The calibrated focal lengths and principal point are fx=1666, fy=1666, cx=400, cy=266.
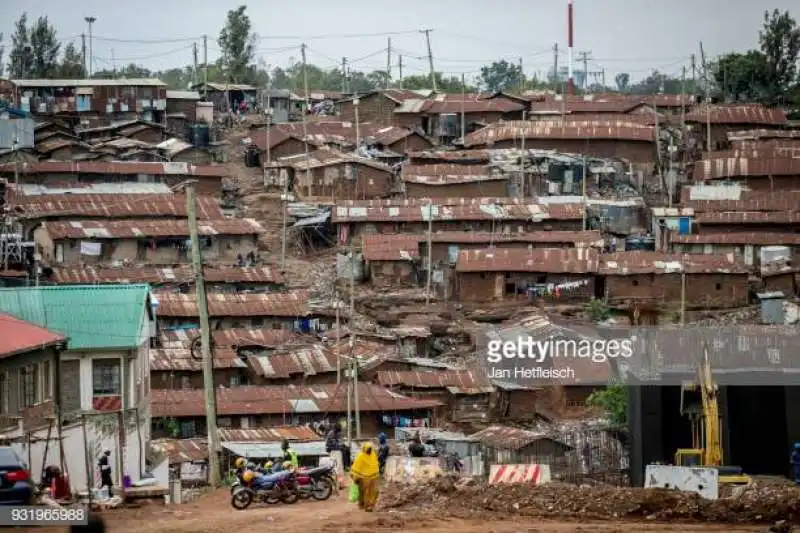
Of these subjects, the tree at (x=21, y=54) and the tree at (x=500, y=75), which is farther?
the tree at (x=500, y=75)

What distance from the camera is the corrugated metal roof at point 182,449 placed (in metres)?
27.7

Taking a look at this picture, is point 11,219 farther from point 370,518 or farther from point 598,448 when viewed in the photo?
point 370,518

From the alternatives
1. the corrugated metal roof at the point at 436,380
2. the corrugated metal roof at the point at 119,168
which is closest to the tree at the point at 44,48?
the corrugated metal roof at the point at 119,168

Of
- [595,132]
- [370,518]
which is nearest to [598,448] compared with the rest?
[370,518]

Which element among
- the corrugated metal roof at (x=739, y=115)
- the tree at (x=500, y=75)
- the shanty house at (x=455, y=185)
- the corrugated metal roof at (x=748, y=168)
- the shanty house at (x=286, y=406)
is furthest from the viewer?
the tree at (x=500, y=75)

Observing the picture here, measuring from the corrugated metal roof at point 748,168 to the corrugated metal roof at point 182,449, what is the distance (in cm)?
2655

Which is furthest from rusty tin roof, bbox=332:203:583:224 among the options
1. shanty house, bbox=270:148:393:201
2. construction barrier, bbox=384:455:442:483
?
construction barrier, bbox=384:455:442:483

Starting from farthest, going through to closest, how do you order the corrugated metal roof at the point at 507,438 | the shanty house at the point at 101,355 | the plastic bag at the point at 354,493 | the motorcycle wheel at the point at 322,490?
1. the corrugated metal roof at the point at 507,438
2. the shanty house at the point at 101,355
3. the motorcycle wheel at the point at 322,490
4. the plastic bag at the point at 354,493

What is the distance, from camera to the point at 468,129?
5900 cm

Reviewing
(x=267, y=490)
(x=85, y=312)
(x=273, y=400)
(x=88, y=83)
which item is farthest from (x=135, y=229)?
(x=267, y=490)

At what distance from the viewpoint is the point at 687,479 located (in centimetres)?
1697

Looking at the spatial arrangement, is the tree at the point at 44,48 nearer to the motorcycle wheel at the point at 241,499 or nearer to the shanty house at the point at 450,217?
the shanty house at the point at 450,217

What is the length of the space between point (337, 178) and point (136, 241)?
29.1 feet

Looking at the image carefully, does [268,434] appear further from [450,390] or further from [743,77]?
[743,77]
